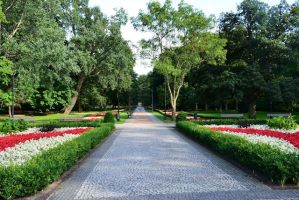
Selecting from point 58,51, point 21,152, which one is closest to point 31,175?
point 21,152

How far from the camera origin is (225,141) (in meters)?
12.4

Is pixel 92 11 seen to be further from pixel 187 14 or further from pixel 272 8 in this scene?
pixel 272 8

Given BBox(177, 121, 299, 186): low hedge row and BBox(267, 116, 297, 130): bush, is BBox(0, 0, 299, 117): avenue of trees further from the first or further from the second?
BBox(177, 121, 299, 186): low hedge row

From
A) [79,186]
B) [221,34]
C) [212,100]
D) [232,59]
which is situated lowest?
[79,186]

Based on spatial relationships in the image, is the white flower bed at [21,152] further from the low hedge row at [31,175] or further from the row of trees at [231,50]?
the row of trees at [231,50]

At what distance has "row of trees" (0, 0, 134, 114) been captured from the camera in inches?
1241

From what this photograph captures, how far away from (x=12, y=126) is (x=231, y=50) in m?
27.5

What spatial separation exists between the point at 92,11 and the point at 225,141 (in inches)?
1495

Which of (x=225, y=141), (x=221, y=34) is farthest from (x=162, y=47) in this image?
(x=225, y=141)

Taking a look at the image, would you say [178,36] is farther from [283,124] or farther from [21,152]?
[21,152]

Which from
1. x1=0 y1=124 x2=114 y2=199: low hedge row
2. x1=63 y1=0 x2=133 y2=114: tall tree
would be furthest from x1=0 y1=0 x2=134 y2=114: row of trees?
x1=0 y1=124 x2=114 y2=199: low hedge row

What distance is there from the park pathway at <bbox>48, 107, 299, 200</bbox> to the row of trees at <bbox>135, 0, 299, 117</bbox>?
70.8 ft

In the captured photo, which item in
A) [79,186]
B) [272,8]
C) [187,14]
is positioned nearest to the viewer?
[79,186]

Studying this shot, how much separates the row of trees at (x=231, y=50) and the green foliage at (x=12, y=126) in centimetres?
1560
